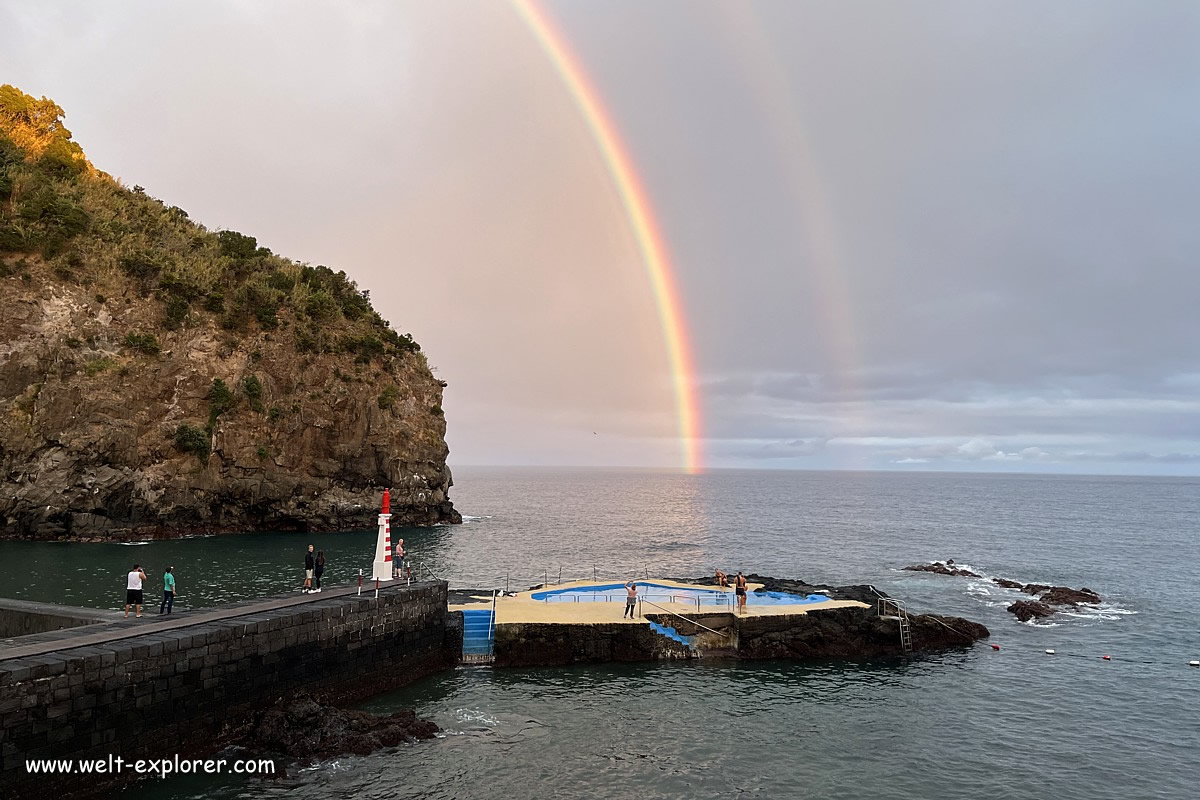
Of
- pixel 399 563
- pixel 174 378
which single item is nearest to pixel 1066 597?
pixel 399 563

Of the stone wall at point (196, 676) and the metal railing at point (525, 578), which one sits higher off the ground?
the stone wall at point (196, 676)

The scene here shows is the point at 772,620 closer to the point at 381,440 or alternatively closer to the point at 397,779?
the point at 397,779

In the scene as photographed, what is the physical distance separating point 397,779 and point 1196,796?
72.1ft

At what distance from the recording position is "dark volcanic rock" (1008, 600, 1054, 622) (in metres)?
41.2

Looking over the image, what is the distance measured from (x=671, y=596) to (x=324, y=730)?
18.0 m

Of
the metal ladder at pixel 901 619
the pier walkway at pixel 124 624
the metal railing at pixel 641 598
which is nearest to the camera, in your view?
the pier walkway at pixel 124 624

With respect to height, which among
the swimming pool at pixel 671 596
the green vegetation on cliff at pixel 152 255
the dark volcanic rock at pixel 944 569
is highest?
the green vegetation on cliff at pixel 152 255

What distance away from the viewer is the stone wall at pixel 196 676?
1589cm

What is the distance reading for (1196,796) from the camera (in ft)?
65.5

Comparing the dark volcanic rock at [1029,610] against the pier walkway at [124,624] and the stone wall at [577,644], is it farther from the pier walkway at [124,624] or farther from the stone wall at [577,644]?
the pier walkway at [124,624]

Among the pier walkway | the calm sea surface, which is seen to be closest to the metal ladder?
the calm sea surface

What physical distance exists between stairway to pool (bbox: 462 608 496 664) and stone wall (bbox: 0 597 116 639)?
1213 centimetres

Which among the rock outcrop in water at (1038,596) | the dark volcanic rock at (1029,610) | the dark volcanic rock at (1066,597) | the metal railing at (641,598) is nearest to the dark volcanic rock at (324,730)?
the metal railing at (641,598)

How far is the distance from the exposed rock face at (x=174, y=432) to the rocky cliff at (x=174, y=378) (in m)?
0.14
